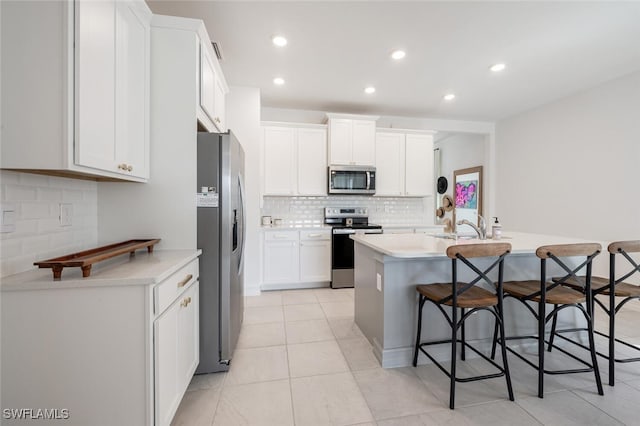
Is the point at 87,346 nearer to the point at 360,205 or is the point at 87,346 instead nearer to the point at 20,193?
the point at 20,193

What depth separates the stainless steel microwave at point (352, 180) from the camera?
4.16 meters

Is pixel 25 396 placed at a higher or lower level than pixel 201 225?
lower

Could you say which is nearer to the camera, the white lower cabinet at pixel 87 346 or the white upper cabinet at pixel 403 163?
the white lower cabinet at pixel 87 346

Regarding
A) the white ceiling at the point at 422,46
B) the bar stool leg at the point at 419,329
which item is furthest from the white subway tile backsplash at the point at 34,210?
the bar stool leg at the point at 419,329

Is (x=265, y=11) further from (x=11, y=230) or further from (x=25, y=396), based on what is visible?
(x=25, y=396)

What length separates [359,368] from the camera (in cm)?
205

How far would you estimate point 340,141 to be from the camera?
416 centimetres

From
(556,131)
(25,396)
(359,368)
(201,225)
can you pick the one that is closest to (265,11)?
(201,225)

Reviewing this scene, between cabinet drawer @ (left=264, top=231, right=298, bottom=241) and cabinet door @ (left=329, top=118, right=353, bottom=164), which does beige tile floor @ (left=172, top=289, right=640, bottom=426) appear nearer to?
cabinet drawer @ (left=264, top=231, right=298, bottom=241)

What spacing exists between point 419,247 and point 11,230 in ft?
7.52

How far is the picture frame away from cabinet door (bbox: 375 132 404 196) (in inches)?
70.5

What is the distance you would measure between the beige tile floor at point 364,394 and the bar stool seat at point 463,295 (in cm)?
62

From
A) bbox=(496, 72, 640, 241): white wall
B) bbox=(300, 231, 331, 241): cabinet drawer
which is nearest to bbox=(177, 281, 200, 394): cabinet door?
bbox=(300, 231, 331, 241): cabinet drawer

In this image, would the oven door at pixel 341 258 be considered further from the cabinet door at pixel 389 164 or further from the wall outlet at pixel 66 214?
the wall outlet at pixel 66 214
